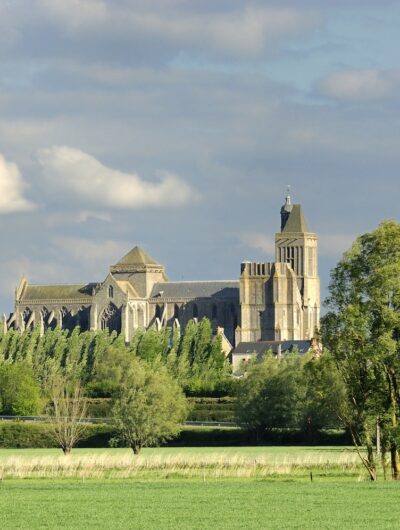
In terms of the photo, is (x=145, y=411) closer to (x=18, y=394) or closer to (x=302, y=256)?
(x=18, y=394)

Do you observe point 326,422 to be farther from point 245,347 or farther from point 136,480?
point 245,347

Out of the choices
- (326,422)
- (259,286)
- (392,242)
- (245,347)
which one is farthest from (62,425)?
(259,286)

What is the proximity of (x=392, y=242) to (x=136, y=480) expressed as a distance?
10.3 meters

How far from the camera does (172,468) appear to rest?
169ft

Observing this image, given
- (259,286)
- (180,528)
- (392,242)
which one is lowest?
(180,528)

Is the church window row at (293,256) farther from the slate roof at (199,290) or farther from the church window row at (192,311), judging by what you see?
the church window row at (192,311)

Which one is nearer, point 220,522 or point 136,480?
point 220,522

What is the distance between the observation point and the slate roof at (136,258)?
186375mm

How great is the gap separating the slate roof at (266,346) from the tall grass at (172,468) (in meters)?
89.7

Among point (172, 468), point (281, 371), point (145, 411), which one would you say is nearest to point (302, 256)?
point (281, 371)

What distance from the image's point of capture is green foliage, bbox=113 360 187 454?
7875cm

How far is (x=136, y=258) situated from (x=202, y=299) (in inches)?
551

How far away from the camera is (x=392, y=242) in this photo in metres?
41.4

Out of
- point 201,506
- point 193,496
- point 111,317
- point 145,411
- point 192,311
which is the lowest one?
point 201,506
